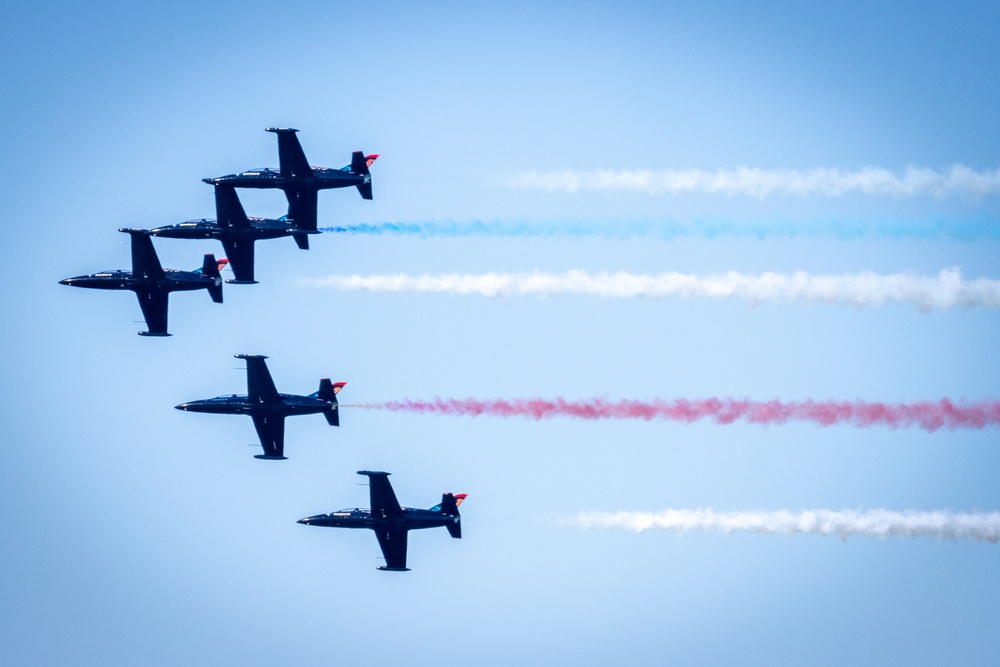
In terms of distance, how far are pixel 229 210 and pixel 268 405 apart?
858 centimetres

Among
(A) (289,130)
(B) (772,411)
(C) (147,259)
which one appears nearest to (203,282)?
(C) (147,259)

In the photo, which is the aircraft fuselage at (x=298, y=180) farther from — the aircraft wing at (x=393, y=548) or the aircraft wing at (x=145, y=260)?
the aircraft wing at (x=393, y=548)

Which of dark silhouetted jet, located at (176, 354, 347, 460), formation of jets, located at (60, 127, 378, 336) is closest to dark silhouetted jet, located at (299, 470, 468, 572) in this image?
dark silhouetted jet, located at (176, 354, 347, 460)

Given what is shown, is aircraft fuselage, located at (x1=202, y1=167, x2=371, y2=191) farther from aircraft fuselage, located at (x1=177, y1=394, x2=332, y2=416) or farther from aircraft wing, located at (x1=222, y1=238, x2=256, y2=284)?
aircraft fuselage, located at (x1=177, y1=394, x2=332, y2=416)

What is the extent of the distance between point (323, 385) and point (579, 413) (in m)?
13.1

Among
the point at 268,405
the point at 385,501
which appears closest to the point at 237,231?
the point at 268,405

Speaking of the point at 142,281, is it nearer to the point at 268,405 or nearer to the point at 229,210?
the point at 229,210

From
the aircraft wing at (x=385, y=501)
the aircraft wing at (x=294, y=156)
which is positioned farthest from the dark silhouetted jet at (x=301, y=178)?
the aircraft wing at (x=385, y=501)

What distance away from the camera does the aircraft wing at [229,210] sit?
272 feet

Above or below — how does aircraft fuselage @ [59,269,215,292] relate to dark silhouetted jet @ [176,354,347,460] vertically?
above

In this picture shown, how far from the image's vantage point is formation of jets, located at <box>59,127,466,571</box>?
80125 mm

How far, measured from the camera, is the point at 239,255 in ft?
274

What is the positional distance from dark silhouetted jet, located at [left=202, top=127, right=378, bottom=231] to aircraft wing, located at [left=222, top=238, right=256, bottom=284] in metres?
3.06

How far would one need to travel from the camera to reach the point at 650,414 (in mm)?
70812
